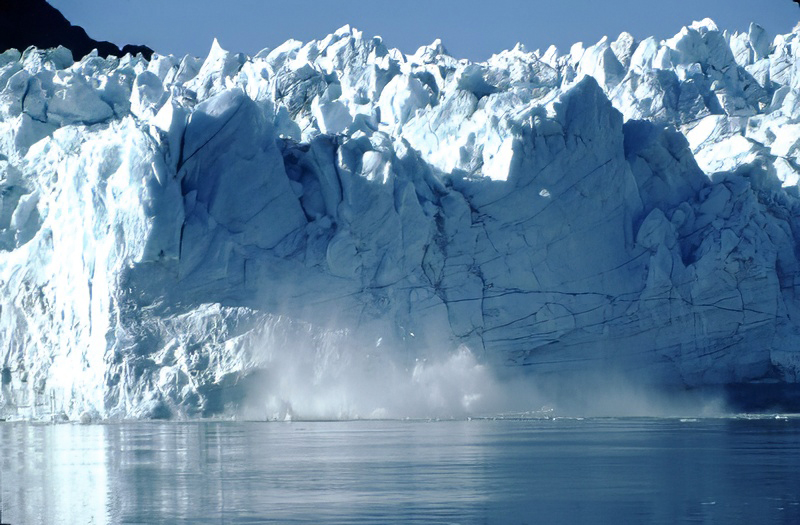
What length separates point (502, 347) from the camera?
65.4ft

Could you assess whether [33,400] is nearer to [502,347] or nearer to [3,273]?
[3,273]

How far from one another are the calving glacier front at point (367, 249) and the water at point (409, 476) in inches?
86.4

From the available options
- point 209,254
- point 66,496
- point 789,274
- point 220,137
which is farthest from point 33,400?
point 789,274

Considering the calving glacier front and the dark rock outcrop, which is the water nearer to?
the calving glacier front

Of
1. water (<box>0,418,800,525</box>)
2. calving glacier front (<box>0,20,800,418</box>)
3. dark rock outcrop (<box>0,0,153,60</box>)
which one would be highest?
dark rock outcrop (<box>0,0,153,60</box>)

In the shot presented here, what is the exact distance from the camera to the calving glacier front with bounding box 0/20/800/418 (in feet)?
61.7

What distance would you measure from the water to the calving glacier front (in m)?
2.19

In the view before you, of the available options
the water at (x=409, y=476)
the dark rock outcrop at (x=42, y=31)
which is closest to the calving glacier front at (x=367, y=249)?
the water at (x=409, y=476)

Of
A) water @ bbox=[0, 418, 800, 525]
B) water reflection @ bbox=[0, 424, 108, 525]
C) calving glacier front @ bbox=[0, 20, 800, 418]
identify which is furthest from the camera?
calving glacier front @ bbox=[0, 20, 800, 418]

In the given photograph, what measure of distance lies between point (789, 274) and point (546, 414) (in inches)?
219

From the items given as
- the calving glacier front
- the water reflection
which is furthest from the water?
the calving glacier front

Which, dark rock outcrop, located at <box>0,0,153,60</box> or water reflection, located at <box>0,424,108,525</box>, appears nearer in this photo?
water reflection, located at <box>0,424,108,525</box>

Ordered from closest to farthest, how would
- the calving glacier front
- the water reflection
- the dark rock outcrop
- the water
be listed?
the water
the water reflection
the calving glacier front
the dark rock outcrop

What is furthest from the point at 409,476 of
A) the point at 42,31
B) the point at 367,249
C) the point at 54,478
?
the point at 42,31
